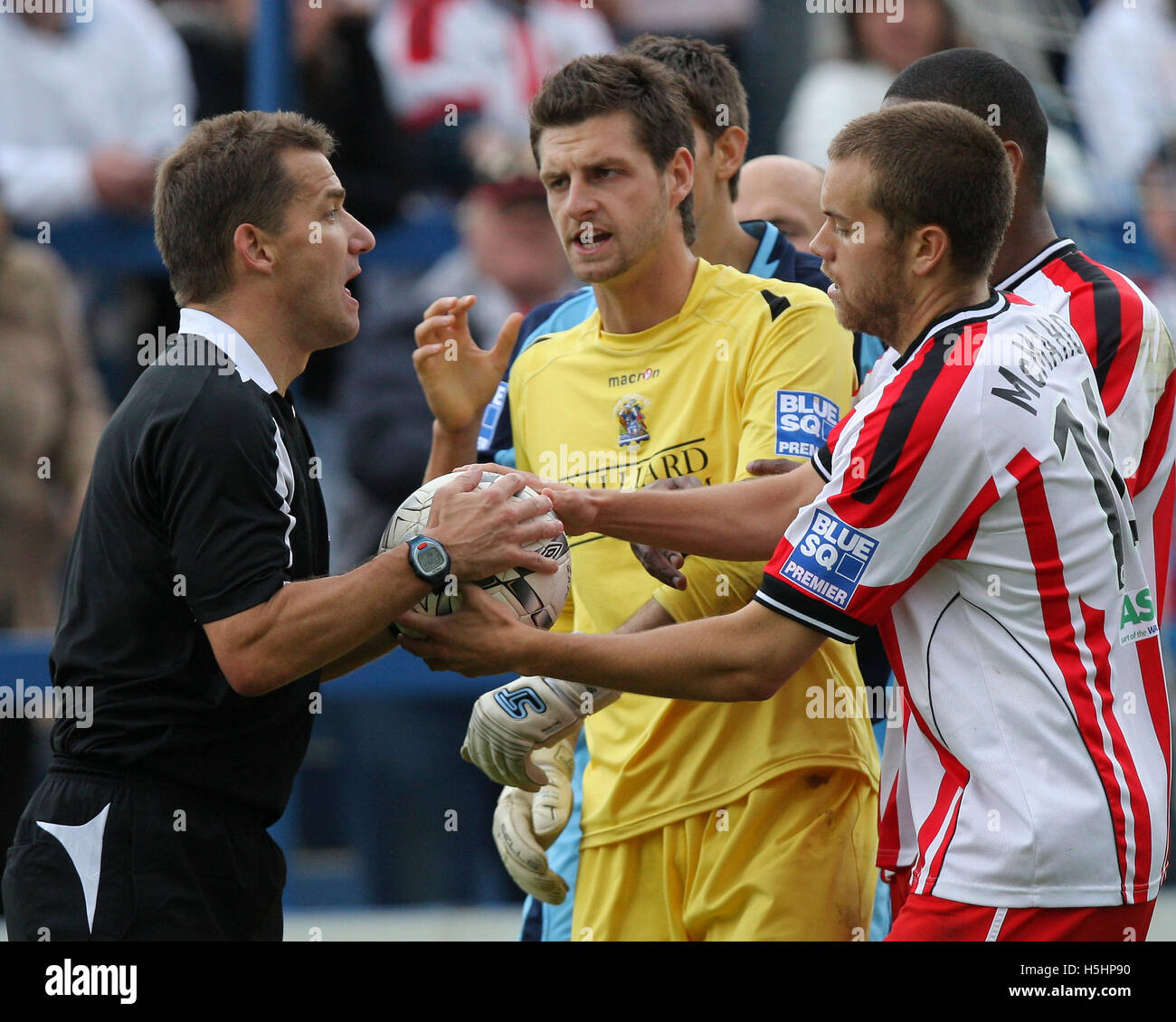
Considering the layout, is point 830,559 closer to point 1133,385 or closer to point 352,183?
point 1133,385

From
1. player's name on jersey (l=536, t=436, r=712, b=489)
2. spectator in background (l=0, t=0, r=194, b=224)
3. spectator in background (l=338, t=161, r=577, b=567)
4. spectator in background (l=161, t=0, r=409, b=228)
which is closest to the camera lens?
player's name on jersey (l=536, t=436, r=712, b=489)

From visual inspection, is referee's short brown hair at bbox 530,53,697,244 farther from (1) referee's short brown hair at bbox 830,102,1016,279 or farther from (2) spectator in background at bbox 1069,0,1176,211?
(2) spectator in background at bbox 1069,0,1176,211

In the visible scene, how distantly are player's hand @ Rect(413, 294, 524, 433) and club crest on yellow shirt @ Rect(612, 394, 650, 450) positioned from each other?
0.42 metres

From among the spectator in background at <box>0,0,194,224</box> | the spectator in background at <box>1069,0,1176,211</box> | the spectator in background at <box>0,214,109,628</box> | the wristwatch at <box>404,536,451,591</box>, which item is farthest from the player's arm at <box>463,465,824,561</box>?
the spectator in background at <box>1069,0,1176,211</box>

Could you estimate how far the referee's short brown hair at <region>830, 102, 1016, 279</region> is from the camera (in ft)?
11.3

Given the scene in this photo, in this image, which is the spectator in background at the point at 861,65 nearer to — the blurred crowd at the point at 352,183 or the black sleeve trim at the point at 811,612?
the blurred crowd at the point at 352,183

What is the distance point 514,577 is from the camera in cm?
380

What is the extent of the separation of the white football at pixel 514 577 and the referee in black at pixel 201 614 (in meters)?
0.08

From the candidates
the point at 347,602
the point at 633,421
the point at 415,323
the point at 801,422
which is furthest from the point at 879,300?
the point at 415,323

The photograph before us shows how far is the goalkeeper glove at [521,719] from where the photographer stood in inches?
158

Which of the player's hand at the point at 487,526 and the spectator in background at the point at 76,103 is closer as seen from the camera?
the player's hand at the point at 487,526

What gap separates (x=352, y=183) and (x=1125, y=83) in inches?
184

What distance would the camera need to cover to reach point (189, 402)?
3.45 meters

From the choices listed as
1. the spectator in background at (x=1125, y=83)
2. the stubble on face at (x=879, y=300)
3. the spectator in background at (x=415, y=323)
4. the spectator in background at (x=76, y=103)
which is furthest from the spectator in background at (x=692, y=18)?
the stubble on face at (x=879, y=300)
